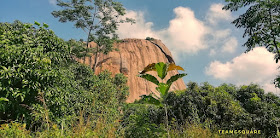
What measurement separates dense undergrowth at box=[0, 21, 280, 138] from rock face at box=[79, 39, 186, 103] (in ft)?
106

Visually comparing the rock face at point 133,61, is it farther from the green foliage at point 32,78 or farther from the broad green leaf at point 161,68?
the broad green leaf at point 161,68

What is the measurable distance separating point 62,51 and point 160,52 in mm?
53696

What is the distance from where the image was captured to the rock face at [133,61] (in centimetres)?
4794

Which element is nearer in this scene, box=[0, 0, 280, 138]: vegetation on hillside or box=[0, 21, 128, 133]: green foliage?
box=[0, 0, 280, 138]: vegetation on hillside

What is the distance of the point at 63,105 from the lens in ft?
25.7

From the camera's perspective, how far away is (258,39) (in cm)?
1259

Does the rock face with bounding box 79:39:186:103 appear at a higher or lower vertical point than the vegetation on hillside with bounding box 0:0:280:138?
higher

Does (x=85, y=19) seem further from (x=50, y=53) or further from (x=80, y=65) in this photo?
(x=50, y=53)

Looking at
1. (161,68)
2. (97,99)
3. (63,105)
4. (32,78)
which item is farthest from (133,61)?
(161,68)

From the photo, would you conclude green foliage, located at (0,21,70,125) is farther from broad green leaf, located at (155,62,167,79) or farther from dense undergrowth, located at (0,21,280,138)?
broad green leaf, located at (155,62,167,79)

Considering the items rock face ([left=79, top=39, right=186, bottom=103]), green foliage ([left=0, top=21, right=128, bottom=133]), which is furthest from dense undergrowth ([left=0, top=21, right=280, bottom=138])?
rock face ([left=79, top=39, right=186, bottom=103])

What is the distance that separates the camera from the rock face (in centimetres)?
4794

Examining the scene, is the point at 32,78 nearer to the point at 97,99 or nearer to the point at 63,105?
the point at 63,105

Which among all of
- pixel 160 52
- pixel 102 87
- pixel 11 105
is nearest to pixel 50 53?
pixel 11 105
